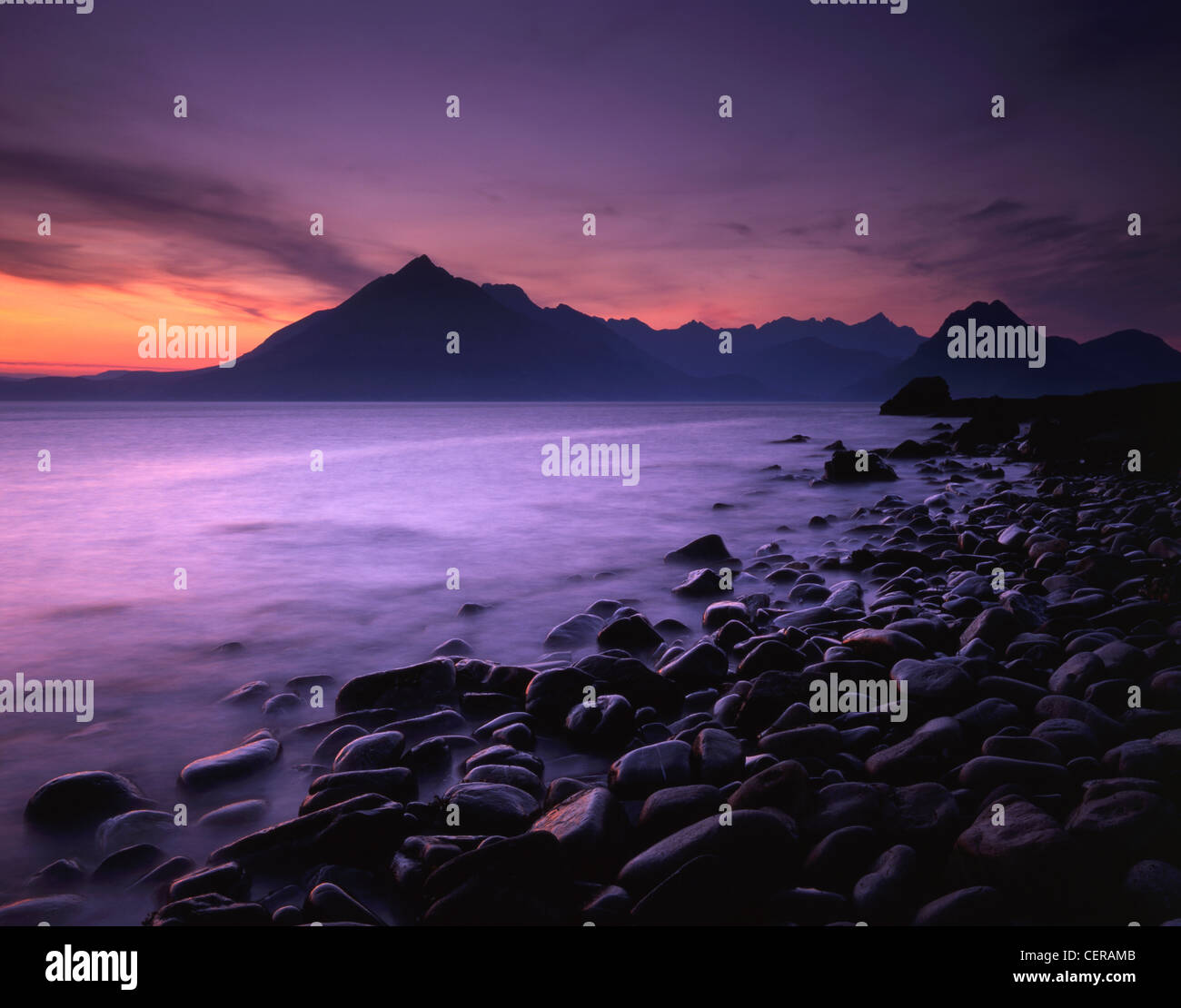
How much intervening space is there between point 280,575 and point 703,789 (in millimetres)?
8666

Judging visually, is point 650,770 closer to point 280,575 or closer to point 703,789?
point 703,789

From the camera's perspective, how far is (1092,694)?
4.07 m

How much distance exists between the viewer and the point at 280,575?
9.98m

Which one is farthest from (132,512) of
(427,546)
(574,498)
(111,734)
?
(111,734)

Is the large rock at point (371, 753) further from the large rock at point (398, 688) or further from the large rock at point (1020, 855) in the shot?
the large rock at point (1020, 855)

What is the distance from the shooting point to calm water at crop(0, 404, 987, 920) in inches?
199

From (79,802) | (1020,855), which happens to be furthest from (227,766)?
(1020,855)

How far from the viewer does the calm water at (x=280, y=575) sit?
5.06 m

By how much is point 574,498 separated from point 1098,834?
15.4 metres

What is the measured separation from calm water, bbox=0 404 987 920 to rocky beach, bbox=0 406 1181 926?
33cm

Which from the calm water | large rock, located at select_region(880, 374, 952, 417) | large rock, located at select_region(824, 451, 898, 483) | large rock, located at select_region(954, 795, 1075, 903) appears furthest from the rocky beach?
large rock, located at select_region(880, 374, 952, 417)

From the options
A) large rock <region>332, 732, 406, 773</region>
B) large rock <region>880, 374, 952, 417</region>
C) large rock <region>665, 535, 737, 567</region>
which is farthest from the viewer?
large rock <region>880, 374, 952, 417</region>

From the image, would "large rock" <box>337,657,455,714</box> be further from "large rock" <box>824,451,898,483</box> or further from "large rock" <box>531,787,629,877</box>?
"large rock" <box>824,451,898,483</box>

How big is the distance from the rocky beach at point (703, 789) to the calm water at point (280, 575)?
335 mm
